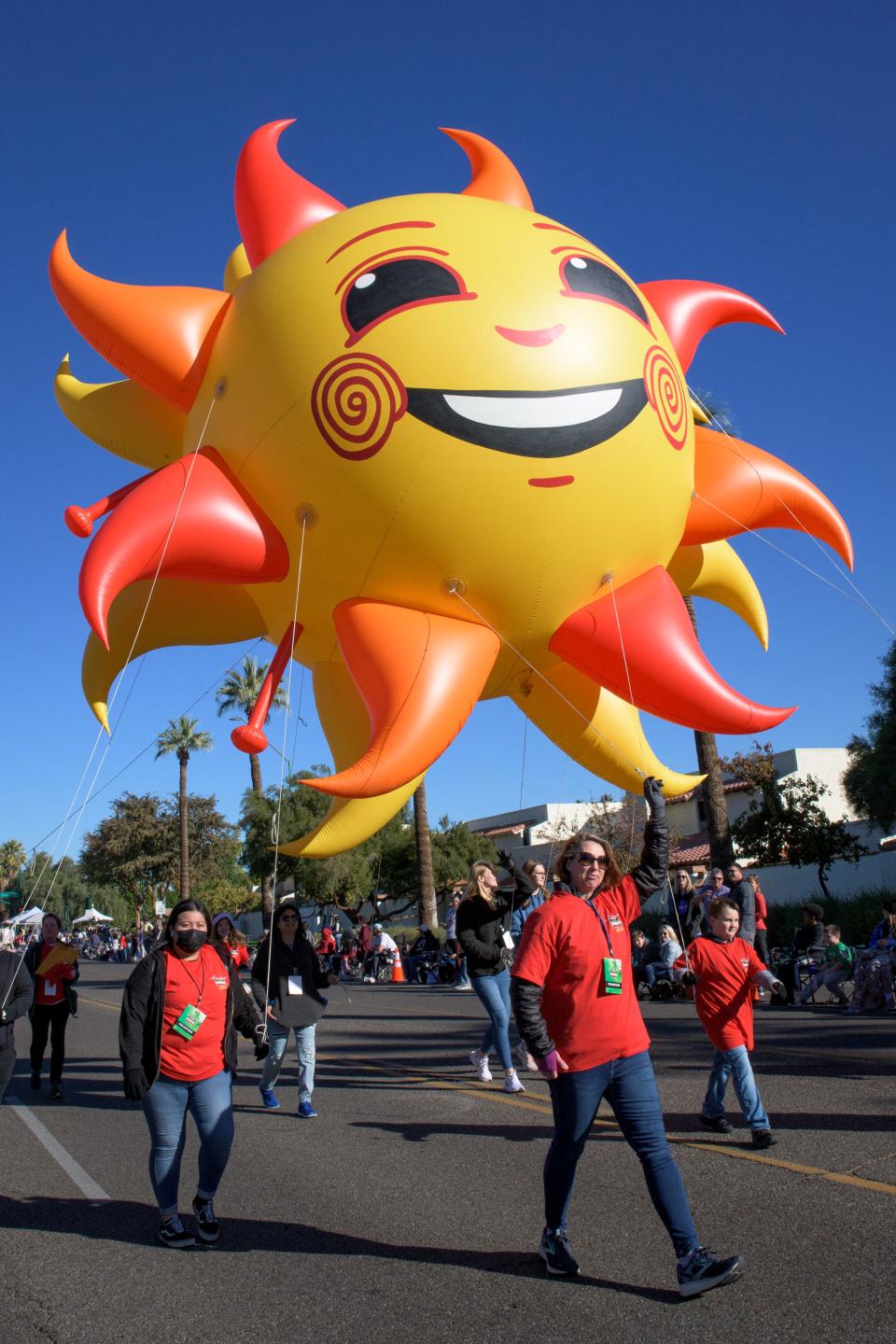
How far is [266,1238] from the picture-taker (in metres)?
4.32

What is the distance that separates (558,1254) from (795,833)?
21.6 metres

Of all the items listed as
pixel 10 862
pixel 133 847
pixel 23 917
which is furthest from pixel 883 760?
pixel 10 862

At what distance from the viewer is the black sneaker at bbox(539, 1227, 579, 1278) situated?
144 inches

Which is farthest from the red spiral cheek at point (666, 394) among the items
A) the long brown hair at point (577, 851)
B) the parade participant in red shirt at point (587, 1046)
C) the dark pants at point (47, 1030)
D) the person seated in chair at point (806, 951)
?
the person seated in chair at point (806, 951)

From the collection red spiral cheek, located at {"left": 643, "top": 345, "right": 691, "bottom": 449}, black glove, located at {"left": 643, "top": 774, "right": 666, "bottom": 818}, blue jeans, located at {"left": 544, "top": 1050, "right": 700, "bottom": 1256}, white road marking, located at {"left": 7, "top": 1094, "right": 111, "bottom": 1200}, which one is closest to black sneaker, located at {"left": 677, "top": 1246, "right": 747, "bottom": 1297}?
blue jeans, located at {"left": 544, "top": 1050, "right": 700, "bottom": 1256}

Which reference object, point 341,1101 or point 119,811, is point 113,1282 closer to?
point 341,1101

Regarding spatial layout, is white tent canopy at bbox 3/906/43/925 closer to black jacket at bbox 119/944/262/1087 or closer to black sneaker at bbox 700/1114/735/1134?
black jacket at bbox 119/944/262/1087

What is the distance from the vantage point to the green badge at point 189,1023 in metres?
4.40

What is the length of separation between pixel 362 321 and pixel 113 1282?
481 centimetres

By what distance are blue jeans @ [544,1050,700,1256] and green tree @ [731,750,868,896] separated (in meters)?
20.8

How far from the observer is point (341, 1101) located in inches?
292

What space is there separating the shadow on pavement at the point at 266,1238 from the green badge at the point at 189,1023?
824 mm

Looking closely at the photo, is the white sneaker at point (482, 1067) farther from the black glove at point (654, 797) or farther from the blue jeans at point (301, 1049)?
the black glove at point (654, 797)

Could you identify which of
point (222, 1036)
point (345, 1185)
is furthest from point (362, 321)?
point (345, 1185)
